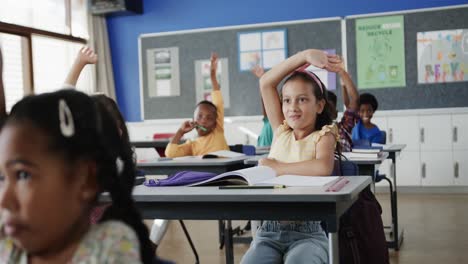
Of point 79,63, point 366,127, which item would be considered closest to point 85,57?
point 79,63

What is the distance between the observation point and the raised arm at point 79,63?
1.50 meters

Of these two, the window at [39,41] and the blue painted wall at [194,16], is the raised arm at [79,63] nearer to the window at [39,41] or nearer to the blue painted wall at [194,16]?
the window at [39,41]

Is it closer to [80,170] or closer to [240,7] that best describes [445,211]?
[240,7]

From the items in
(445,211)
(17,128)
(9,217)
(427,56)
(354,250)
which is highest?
(427,56)

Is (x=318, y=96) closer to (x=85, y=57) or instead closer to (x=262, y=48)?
(x=85, y=57)

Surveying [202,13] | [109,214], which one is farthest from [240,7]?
[109,214]

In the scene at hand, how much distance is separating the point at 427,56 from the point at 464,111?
2.27ft

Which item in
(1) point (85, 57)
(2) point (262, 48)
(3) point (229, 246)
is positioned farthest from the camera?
(2) point (262, 48)

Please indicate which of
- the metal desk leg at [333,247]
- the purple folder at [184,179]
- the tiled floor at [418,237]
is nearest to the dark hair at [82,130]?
the metal desk leg at [333,247]

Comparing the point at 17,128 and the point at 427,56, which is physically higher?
the point at 427,56

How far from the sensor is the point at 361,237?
1776mm

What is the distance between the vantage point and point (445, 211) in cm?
467

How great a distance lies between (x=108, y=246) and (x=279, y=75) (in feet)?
5.02

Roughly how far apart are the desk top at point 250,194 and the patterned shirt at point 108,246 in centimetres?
74
